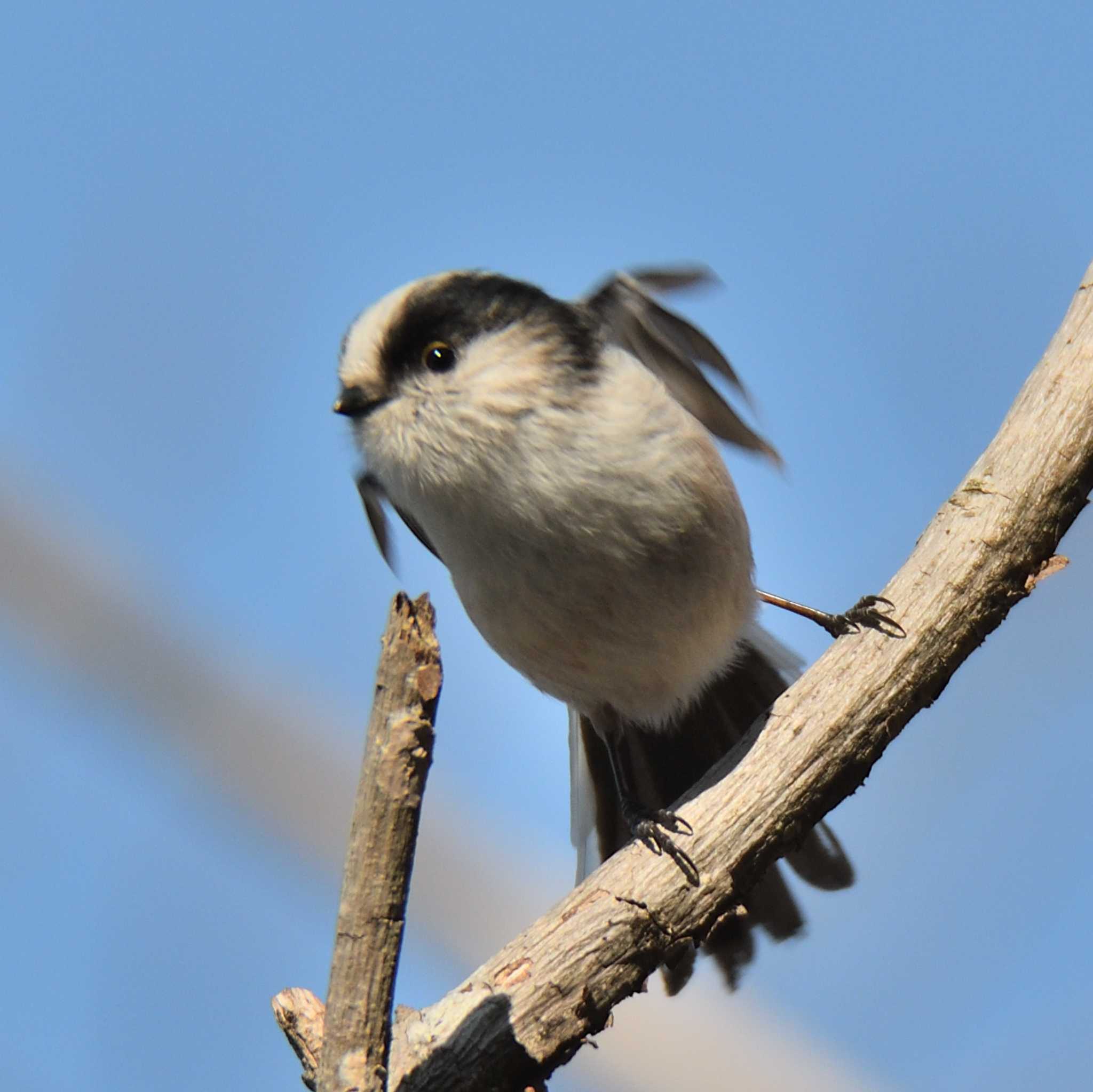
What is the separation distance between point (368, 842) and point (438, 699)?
21 cm

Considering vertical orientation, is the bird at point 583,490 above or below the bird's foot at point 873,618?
above

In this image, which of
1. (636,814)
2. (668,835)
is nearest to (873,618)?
(668,835)

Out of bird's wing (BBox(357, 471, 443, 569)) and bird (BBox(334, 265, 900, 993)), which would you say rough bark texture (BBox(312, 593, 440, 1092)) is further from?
bird's wing (BBox(357, 471, 443, 569))

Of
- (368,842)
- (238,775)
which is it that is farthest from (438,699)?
(238,775)

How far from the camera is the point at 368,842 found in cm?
163

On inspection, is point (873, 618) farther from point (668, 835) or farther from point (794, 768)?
point (668, 835)

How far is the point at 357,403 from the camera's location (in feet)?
7.72

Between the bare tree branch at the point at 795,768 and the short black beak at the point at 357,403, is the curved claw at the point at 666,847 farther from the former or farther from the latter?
the short black beak at the point at 357,403

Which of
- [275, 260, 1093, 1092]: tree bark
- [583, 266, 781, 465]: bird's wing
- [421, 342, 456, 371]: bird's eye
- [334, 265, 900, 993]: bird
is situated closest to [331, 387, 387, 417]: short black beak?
[334, 265, 900, 993]: bird

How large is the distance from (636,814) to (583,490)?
0.71 metres

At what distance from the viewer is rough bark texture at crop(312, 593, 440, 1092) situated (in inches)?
62.9

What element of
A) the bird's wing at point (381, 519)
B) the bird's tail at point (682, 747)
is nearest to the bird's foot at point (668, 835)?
the bird's tail at point (682, 747)

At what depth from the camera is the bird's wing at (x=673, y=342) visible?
273 cm

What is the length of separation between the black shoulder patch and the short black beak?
63 millimetres
